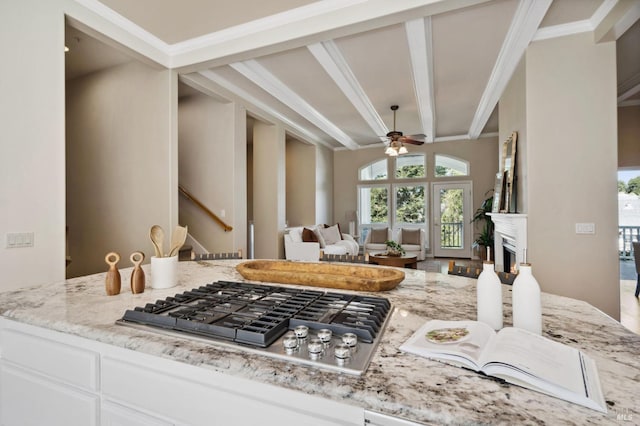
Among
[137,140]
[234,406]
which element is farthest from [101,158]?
[234,406]

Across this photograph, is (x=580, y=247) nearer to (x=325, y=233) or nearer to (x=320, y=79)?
(x=320, y=79)

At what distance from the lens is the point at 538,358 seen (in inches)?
26.5

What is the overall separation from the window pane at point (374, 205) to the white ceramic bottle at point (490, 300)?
737 centimetres

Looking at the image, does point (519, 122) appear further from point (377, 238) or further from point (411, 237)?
point (377, 238)

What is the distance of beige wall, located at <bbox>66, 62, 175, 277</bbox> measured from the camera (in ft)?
11.6

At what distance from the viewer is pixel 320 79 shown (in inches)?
160

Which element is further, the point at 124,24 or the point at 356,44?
the point at 356,44

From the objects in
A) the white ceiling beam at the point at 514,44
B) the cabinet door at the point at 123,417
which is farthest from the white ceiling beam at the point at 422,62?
the cabinet door at the point at 123,417

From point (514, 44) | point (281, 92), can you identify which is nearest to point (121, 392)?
point (514, 44)

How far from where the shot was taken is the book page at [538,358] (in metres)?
0.60

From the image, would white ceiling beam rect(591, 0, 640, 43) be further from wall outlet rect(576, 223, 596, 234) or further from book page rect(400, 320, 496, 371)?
book page rect(400, 320, 496, 371)

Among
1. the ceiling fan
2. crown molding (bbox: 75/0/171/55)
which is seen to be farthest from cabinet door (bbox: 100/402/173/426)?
the ceiling fan

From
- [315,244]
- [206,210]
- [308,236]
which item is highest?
[206,210]

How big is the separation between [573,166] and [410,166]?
5.11 meters
